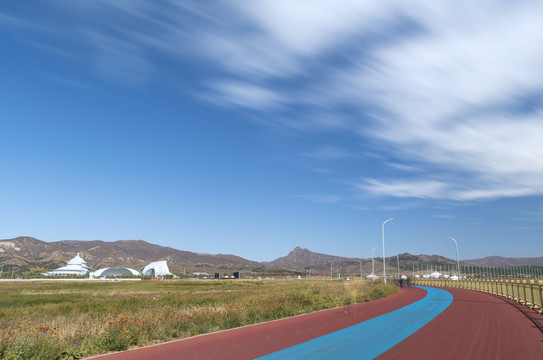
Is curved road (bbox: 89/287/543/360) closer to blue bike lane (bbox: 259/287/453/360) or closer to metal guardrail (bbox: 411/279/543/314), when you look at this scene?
blue bike lane (bbox: 259/287/453/360)

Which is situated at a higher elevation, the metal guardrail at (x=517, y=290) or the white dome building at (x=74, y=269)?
the metal guardrail at (x=517, y=290)

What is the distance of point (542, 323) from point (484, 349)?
6.51m

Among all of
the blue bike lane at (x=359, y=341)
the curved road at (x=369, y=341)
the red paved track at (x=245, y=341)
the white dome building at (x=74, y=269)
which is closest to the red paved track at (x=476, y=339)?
the curved road at (x=369, y=341)

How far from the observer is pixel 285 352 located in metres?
10.3

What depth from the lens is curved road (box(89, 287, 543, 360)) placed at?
9.88 m

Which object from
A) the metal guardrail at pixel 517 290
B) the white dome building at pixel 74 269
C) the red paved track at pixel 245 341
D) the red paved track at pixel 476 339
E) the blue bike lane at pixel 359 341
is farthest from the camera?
the white dome building at pixel 74 269

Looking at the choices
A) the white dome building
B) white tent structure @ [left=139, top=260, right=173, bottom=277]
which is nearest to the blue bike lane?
white tent structure @ [left=139, top=260, right=173, bottom=277]

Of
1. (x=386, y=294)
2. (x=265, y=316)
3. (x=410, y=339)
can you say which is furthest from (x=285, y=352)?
(x=386, y=294)

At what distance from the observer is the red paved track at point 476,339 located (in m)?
9.58

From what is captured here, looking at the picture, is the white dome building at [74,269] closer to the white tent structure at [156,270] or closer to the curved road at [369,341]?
the white tent structure at [156,270]

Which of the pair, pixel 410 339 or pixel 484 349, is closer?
pixel 484 349

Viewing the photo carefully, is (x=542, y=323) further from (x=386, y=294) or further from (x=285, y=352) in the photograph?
(x=386, y=294)

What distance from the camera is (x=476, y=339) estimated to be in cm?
1163

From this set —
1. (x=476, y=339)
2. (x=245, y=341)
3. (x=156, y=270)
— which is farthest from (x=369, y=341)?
(x=156, y=270)
